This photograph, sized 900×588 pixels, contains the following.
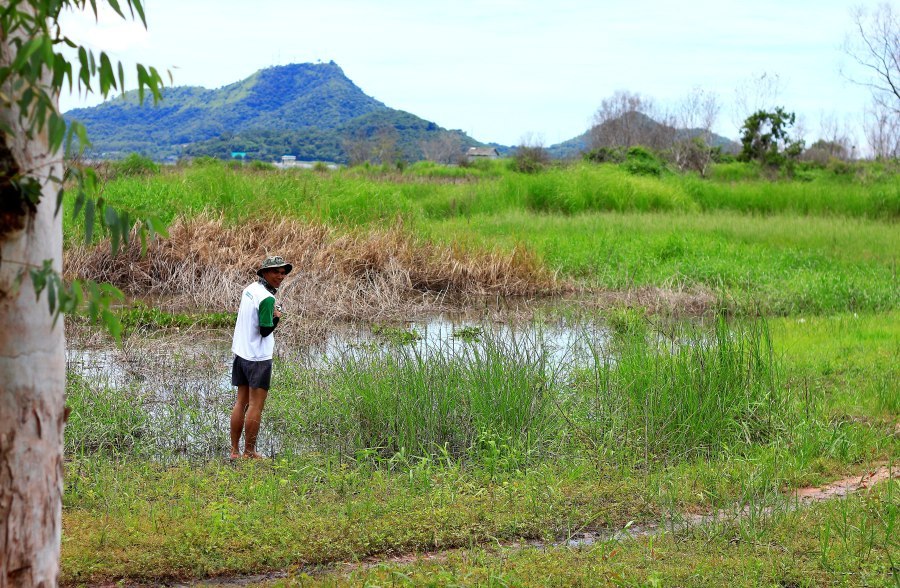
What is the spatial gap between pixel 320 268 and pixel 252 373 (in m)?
7.23

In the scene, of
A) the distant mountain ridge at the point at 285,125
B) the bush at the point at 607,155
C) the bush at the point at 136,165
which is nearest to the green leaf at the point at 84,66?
the bush at the point at 136,165

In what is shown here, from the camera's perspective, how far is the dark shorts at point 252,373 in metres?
6.45

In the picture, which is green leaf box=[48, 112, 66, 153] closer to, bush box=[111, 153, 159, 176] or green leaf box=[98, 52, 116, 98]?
green leaf box=[98, 52, 116, 98]

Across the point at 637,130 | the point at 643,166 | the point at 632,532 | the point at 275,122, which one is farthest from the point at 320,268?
the point at 275,122

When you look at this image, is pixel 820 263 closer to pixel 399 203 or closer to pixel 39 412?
pixel 399 203

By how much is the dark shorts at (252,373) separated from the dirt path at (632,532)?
2.13 meters

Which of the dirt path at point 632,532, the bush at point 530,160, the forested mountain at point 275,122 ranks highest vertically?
the forested mountain at point 275,122

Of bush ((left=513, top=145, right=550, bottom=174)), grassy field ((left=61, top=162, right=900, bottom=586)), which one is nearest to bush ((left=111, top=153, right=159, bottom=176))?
grassy field ((left=61, top=162, right=900, bottom=586))

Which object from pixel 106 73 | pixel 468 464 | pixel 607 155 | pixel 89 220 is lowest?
pixel 468 464

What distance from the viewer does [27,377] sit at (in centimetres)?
263

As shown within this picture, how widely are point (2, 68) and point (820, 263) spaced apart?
1550 cm

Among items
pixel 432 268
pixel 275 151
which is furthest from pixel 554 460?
pixel 275 151

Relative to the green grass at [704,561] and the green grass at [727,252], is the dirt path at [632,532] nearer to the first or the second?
the green grass at [704,561]

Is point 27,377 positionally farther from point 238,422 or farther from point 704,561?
point 238,422
